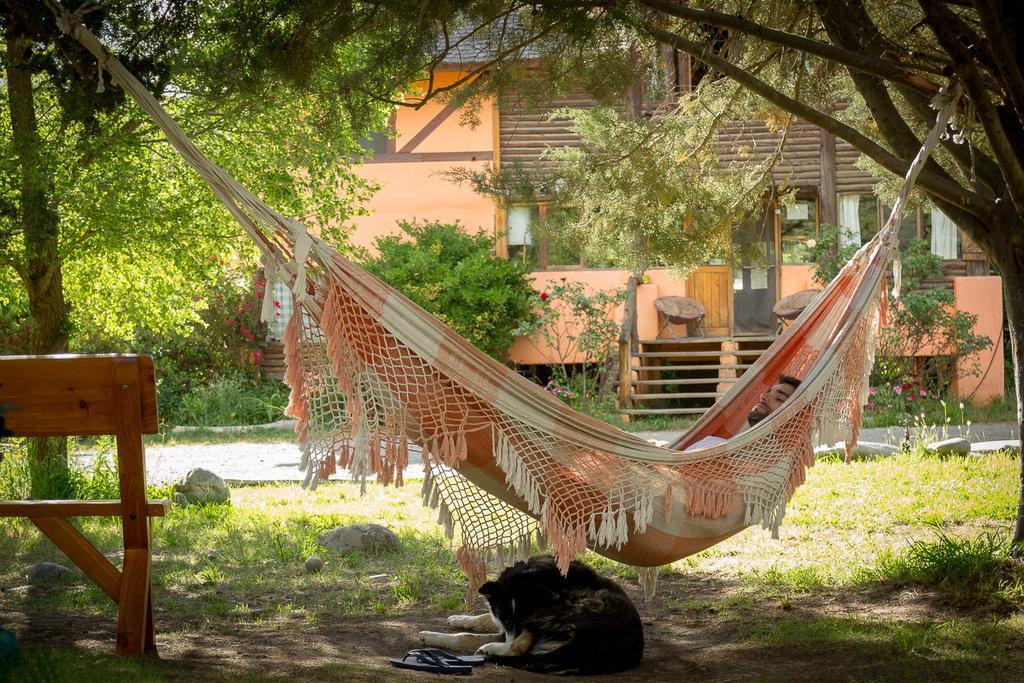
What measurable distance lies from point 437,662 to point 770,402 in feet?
4.89

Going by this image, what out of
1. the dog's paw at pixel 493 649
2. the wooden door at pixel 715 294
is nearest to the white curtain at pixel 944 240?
the wooden door at pixel 715 294

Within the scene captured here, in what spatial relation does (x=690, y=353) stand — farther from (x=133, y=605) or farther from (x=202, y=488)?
(x=133, y=605)

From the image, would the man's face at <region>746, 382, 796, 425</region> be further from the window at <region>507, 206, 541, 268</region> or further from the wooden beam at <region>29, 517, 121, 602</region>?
the window at <region>507, 206, 541, 268</region>

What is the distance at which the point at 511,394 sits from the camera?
109 inches

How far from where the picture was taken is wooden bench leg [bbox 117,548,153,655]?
2.58 metres

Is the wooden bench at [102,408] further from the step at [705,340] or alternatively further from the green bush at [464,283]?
the step at [705,340]

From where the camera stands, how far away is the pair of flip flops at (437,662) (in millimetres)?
2730

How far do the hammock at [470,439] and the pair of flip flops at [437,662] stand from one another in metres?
0.23

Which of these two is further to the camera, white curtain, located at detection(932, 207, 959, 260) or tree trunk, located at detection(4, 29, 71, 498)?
white curtain, located at detection(932, 207, 959, 260)

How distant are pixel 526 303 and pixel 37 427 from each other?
728 centimetres

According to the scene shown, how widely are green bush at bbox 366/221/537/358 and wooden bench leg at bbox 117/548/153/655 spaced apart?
6.77 meters

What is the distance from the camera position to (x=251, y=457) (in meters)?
7.48

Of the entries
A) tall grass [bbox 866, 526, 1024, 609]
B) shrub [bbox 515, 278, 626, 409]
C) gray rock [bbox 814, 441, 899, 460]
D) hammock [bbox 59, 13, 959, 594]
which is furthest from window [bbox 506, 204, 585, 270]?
hammock [bbox 59, 13, 959, 594]

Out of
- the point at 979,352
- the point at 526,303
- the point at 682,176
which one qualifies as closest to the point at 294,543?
the point at 682,176
